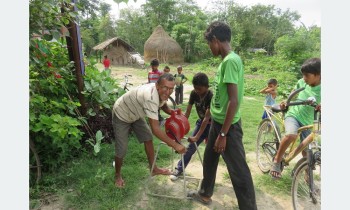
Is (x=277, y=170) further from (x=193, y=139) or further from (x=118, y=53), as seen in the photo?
(x=118, y=53)

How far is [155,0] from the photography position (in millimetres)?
33938

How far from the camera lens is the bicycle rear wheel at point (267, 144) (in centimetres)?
382

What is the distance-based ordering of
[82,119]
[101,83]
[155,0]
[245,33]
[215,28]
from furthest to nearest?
[155,0] < [245,33] < [101,83] < [82,119] < [215,28]

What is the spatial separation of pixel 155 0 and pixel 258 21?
507 inches

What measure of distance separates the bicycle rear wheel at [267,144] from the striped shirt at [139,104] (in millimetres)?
1723

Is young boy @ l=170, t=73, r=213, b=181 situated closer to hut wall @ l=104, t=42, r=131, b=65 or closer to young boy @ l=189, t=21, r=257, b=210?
young boy @ l=189, t=21, r=257, b=210

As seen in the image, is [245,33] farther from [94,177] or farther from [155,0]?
[94,177]

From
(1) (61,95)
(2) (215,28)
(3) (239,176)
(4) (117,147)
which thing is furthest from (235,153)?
(1) (61,95)

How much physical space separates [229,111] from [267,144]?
5.82 ft

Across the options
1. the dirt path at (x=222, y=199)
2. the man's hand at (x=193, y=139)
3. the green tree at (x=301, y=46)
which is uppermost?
the green tree at (x=301, y=46)

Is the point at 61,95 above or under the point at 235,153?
above

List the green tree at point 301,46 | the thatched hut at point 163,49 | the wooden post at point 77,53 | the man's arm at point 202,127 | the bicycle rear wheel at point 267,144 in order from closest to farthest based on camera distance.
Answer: the man's arm at point 202,127 → the bicycle rear wheel at point 267,144 → the wooden post at point 77,53 → the green tree at point 301,46 → the thatched hut at point 163,49

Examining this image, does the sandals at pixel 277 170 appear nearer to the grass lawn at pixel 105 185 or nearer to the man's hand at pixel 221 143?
the grass lawn at pixel 105 185

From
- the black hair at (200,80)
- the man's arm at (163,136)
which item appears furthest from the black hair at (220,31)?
the man's arm at (163,136)
